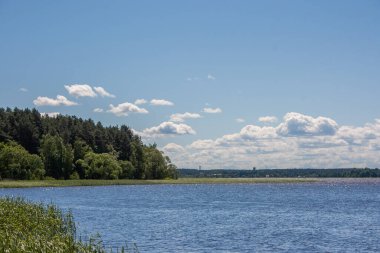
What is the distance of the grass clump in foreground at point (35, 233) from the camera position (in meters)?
27.8

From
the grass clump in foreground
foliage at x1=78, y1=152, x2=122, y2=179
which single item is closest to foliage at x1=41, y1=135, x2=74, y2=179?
foliage at x1=78, y1=152, x2=122, y2=179

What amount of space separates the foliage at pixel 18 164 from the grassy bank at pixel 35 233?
113768mm

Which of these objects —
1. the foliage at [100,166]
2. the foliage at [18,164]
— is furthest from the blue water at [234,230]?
the foliage at [100,166]

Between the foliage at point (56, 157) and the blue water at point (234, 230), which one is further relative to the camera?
the foliage at point (56, 157)

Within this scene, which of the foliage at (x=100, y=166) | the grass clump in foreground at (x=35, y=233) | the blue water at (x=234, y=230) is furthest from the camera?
the foliage at (x=100, y=166)

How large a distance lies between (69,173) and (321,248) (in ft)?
475

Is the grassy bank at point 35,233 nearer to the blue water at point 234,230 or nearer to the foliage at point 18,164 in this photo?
the blue water at point 234,230

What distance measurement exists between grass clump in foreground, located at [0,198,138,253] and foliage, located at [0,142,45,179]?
11377cm

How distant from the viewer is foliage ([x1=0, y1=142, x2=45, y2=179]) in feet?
529

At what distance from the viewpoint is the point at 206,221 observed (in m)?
67.1

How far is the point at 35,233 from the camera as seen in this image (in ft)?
116

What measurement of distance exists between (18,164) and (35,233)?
432 feet

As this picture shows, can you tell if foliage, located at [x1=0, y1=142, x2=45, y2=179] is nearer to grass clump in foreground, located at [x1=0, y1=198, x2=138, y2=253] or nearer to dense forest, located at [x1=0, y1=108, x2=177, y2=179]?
dense forest, located at [x1=0, y1=108, x2=177, y2=179]

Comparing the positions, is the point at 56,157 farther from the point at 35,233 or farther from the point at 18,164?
the point at 35,233
